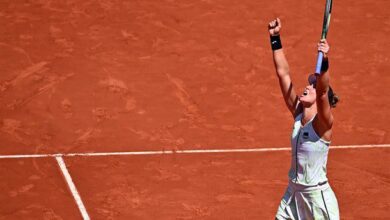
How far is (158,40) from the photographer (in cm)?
1591

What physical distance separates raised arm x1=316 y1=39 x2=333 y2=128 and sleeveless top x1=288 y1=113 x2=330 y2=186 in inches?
7.0

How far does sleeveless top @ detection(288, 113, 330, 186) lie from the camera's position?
799 cm

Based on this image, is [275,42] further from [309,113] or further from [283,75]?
[309,113]

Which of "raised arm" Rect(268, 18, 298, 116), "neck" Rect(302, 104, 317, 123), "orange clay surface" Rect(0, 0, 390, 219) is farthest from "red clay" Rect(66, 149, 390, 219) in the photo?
"neck" Rect(302, 104, 317, 123)

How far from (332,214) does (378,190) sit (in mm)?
3187

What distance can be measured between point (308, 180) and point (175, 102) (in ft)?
18.9

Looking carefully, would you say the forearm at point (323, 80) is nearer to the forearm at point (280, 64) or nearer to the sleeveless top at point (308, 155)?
the sleeveless top at point (308, 155)

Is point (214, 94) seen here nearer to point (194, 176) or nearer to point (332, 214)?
point (194, 176)

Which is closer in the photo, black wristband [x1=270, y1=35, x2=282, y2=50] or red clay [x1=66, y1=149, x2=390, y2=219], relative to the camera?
black wristband [x1=270, y1=35, x2=282, y2=50]

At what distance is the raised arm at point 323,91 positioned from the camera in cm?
749

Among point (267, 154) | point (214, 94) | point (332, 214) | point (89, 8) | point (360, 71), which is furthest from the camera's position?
point (89, 8)

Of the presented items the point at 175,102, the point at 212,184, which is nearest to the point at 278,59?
the point at 212,184

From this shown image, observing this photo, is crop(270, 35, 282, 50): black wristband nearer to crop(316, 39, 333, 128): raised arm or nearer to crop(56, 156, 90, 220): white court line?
crop(316, 39, 333, 128): raised arm

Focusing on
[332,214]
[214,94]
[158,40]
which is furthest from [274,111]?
[332,214]
